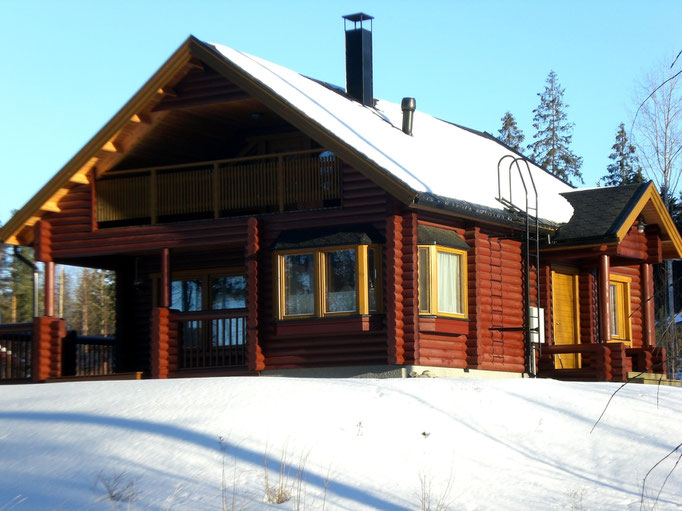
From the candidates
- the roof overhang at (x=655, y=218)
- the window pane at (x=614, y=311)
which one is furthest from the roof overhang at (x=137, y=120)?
the window pane at (x=614, y=311)

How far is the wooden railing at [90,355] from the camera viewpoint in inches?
931

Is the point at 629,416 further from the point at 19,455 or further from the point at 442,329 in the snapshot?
the point at 19,455

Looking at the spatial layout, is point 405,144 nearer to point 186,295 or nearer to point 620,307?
point 186,295

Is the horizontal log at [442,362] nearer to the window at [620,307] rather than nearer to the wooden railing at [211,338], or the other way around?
the wooden railing at [211,338]

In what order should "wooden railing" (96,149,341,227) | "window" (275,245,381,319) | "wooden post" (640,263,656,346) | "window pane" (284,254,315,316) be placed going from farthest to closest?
"wooden post" (640,263,656,346) < "wooden railing" (96,149,341,227) < "window pane" (284,254,315,316) < "window" (275,245,381,319)

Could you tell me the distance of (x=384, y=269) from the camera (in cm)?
2005

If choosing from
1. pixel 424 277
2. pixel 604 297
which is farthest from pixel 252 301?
pixel 604 297

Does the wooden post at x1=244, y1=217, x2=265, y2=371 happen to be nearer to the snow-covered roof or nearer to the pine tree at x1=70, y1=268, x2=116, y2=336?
the snow-covered roof

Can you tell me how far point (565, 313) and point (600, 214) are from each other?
8.51 ft

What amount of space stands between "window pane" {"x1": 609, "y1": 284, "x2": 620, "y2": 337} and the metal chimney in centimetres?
749

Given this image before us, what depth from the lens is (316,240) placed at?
2023cm

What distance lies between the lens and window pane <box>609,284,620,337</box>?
2614 centimetres

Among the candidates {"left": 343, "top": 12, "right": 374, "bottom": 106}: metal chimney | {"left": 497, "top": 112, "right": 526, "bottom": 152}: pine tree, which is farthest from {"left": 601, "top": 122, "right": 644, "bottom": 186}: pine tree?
{"left": 343, "top": 12, "right": 374, "bottom": 106}: metal chimney

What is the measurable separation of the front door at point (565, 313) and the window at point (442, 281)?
4.16m
